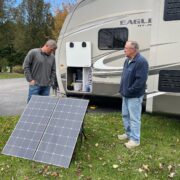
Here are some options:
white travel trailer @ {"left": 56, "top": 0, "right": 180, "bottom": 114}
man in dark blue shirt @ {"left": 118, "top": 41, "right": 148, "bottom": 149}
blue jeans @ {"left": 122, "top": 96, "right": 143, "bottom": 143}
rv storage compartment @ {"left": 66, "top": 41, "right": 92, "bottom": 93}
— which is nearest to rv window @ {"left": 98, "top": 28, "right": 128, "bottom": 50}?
white travel trailer @ {"left": 56, "top": 0, "right": 180, "bottom": 114}

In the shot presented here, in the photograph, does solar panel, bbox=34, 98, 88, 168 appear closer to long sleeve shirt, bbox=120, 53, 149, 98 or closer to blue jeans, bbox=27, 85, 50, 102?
long sleeve shirt, bbox=120, 53, 149, 98

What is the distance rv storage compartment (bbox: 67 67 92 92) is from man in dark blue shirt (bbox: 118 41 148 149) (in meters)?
3.83

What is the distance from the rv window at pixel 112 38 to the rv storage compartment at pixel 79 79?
0.83 metres

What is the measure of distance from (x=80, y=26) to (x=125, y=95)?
4.14 metres

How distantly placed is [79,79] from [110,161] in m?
4.96

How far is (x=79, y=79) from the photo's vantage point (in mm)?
Answer: 10547

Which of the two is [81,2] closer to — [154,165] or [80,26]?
[80,26]

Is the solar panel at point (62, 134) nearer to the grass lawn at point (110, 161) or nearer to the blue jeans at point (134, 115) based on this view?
the grass lawn at point (110, 161)

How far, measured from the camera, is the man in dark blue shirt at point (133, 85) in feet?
20.0

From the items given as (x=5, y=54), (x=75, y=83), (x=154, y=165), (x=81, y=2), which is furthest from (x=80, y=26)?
(x=5, y=54)

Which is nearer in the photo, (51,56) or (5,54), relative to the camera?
(51,56)

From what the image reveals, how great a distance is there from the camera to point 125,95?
6.31 meters

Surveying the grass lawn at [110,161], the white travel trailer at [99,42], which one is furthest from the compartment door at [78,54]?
the grass lawn at [110,161]

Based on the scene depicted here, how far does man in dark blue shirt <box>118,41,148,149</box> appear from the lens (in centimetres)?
611
